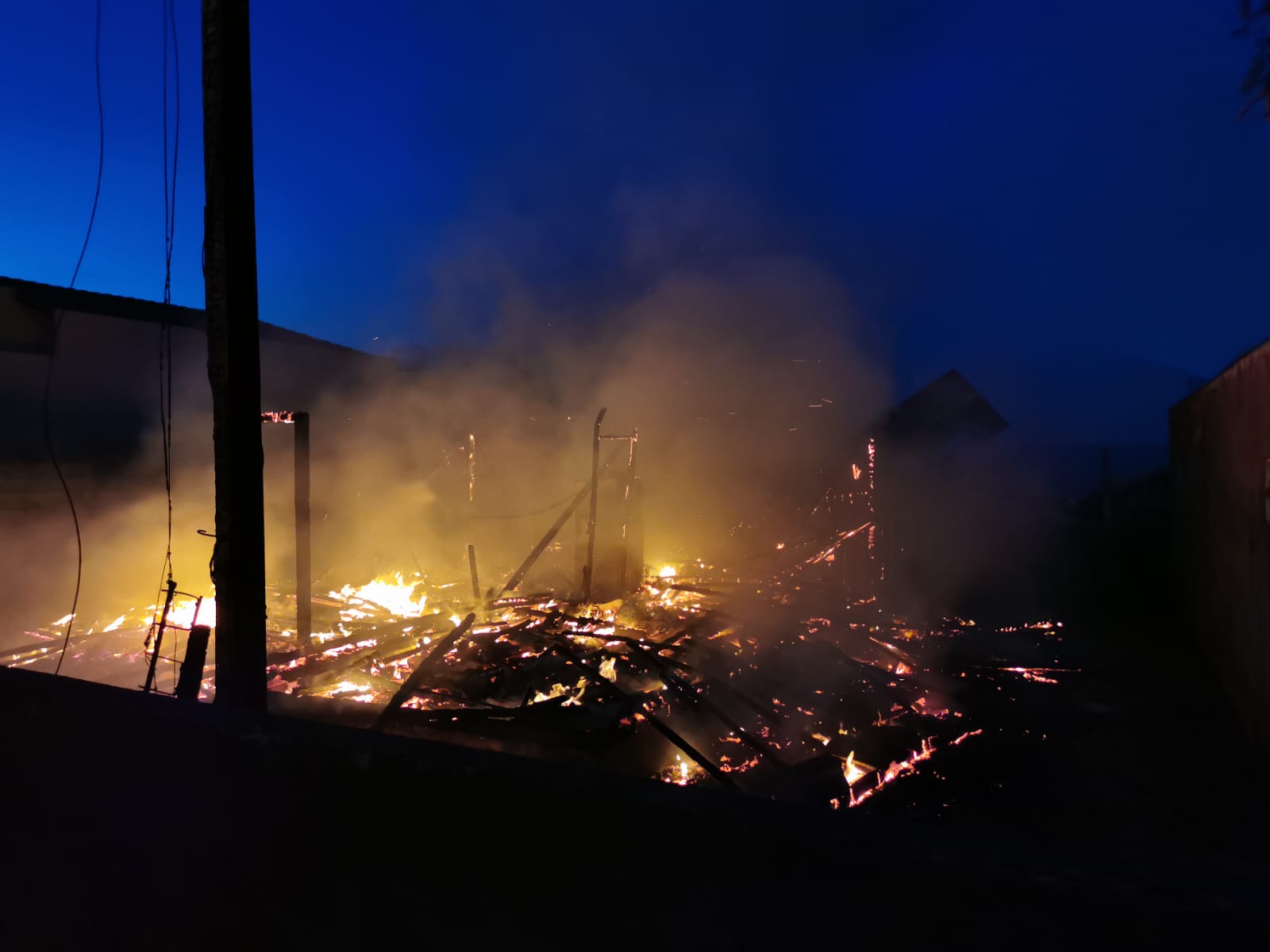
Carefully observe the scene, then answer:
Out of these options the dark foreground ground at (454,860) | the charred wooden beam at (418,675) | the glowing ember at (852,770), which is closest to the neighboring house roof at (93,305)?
the charred wooden beam at (418,675)

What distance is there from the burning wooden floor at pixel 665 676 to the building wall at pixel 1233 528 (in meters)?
1.67

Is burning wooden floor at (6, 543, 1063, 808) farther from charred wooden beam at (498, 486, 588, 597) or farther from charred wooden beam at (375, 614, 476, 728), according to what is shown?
charred wooden beam at (498, 486, 588, 597)

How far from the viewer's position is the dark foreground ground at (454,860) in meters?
1.32

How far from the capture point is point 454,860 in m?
1.71

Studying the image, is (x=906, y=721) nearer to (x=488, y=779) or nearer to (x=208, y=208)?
(x=488, y=779)

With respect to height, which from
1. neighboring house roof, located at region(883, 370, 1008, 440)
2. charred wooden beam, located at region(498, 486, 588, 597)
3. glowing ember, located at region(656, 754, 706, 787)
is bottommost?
glowing ember, located at region(656, 754, 706, 787)

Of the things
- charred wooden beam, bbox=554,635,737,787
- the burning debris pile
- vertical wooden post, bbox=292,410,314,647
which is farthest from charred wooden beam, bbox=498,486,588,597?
vertical wooden post, bbox=292,410,314,647

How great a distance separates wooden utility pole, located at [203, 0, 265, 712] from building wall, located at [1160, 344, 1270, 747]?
712cm

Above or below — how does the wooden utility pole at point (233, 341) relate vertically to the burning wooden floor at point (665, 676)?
above

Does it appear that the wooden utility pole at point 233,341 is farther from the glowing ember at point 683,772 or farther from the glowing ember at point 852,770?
the glowing ember at point 852,770

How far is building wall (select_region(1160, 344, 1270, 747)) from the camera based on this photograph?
4875mm

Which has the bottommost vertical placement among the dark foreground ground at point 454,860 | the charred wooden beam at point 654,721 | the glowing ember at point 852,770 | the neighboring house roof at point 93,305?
the glowing ember at point 852,770

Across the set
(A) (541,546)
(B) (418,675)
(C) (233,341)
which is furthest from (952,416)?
(C) (233,341)

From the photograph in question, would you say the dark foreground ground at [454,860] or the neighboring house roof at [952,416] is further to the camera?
the neighboring house roof at [952,416]
